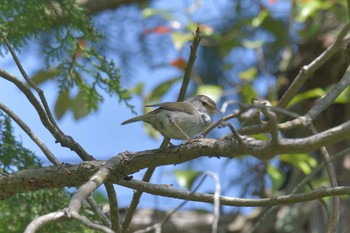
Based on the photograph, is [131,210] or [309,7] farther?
[309,7]

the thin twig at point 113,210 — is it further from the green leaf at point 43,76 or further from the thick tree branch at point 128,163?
the green leaf at point 43,76

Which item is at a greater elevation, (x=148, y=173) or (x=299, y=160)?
(x=299, y=160)

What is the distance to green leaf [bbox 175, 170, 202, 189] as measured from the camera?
16.9 feet

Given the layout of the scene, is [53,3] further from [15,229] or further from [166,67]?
[166,67]

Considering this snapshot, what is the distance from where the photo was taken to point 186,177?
204 inches

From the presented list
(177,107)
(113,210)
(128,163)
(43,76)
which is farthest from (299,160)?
(128,163)

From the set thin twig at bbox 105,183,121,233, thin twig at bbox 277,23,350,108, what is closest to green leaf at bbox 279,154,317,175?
thin twig at bbox 277,23,350,108

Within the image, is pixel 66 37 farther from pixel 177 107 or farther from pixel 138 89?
pixel 138 89

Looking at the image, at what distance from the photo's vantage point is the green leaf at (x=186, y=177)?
5.15 m

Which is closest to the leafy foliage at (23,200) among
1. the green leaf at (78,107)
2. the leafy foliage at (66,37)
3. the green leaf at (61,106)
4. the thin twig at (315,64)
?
the leafy foliage at (66,37)

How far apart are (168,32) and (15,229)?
2.81 m

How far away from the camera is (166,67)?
6074mm

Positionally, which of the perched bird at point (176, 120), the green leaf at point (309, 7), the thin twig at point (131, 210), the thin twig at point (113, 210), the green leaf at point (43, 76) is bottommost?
the thin twig at point (113, 210)

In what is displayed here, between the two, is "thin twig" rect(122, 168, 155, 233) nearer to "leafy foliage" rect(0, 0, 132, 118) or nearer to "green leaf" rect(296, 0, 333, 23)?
"leafy foliage" rect(0, 0, 132, 118)
